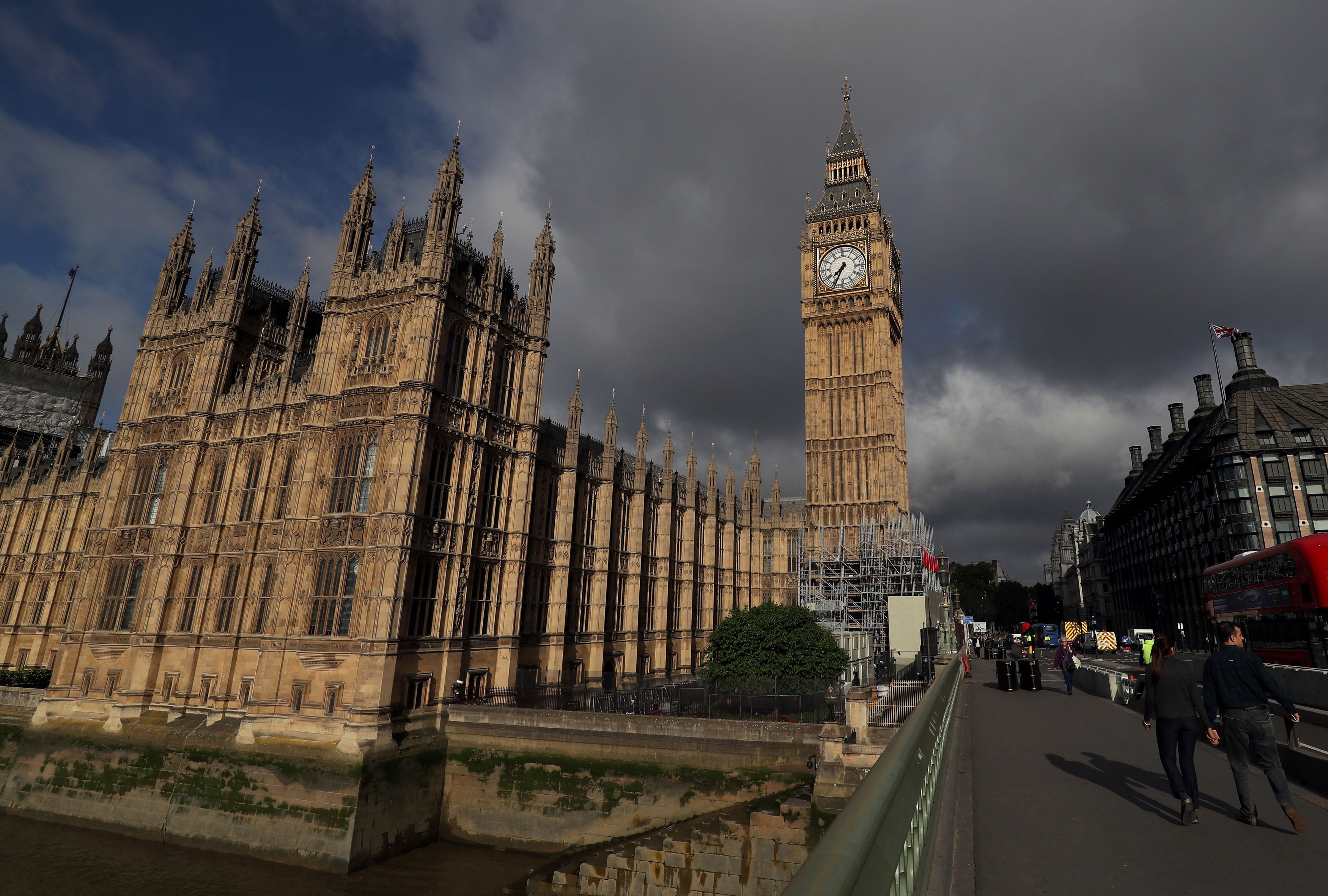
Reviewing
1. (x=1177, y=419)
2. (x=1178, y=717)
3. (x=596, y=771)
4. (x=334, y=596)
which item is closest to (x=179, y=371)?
(x=334, y=596)

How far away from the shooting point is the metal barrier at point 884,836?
2.01 metres

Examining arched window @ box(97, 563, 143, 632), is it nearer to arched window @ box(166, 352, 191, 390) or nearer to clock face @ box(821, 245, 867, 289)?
arched window @ box(166, 352, 191, 390)

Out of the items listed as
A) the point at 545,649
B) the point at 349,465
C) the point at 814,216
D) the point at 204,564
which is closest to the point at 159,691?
the point at 204,564

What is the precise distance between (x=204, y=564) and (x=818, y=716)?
32.1 meters

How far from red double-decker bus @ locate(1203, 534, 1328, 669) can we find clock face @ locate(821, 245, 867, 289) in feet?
153

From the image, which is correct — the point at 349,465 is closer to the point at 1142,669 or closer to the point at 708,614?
the point at 708,614

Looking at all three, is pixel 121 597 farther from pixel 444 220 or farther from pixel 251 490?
pixel 444 220

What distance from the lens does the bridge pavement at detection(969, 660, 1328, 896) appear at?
18.1ft

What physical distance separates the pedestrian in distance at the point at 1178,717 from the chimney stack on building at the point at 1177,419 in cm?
11532

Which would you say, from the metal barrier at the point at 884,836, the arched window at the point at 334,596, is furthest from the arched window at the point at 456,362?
the metal barrier at the point at 884,836

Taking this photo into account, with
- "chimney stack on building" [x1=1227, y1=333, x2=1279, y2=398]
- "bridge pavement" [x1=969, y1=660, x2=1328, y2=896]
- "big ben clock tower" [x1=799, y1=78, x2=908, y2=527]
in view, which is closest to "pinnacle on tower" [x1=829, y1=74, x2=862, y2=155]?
"big ben clock tower" [x1=799, y1=78, x2=908, y2=527]

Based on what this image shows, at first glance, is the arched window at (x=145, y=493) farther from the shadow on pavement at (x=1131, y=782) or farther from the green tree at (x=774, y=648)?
the shadow on pavement at (x=1131, y=782)

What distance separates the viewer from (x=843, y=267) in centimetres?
7381

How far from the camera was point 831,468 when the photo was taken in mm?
68812
